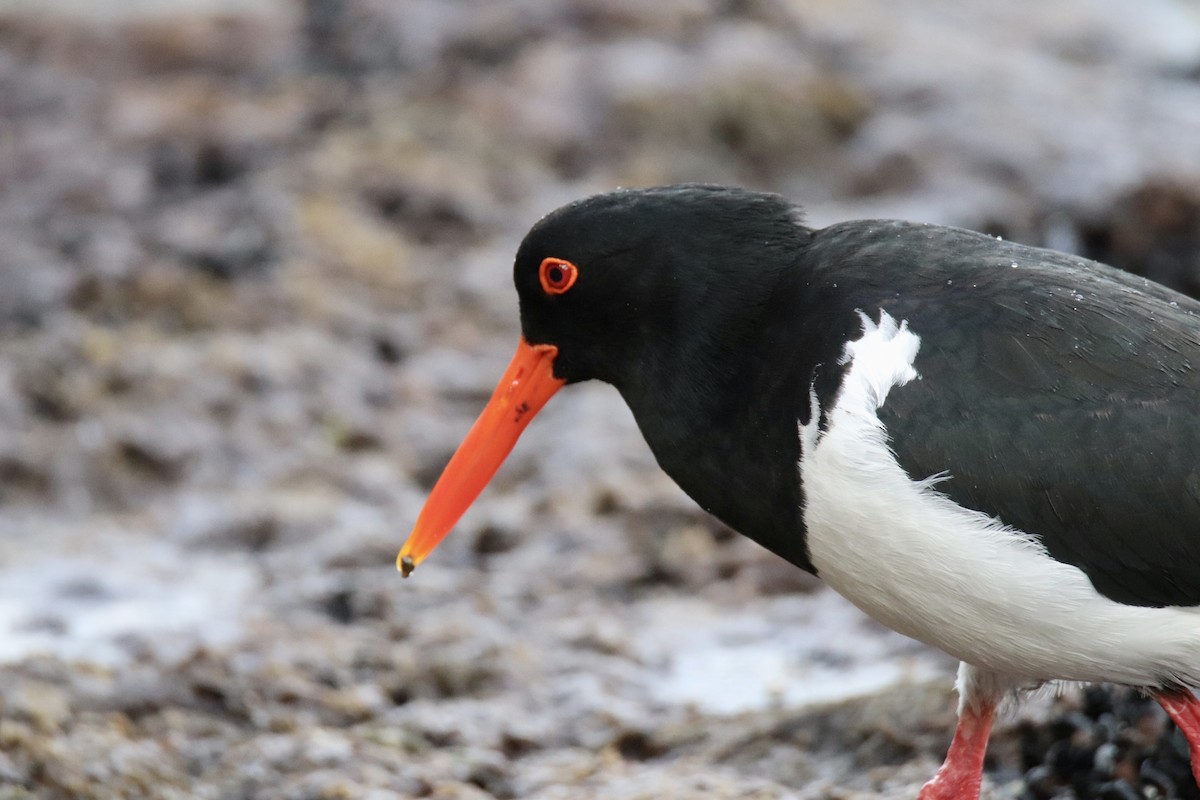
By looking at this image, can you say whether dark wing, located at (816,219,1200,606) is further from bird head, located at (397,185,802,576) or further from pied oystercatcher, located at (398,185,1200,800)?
bird head, located at (397,185,802,576)

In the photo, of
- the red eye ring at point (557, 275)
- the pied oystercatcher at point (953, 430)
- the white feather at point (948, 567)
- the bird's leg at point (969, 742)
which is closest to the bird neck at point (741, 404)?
the pied oystercatcher at point (953, 430)

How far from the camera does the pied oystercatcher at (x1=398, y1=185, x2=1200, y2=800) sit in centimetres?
374

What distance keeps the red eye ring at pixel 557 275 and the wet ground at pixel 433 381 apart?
162 centimetres

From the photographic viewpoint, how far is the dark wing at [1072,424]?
3707mm

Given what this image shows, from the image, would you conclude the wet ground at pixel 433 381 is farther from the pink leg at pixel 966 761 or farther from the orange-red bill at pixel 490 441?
the orange-red bill at pixel 490 441

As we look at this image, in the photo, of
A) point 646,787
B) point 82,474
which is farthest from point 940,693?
point 82,474

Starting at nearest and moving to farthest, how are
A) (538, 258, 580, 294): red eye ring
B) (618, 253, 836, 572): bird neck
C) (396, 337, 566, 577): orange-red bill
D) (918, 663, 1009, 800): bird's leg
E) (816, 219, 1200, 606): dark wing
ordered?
1. (816, 219, 1200, 606): dark wing
2. (618, 253, 836, 572): bird neck
3. (918, 663, 1009, 800): bird's leg
4. (538, 258, 580, 294): red eye ring
5. (396, 337, 566, 577): orange-red bill

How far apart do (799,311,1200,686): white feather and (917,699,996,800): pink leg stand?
0.44m

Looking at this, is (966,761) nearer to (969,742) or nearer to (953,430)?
(969,742)

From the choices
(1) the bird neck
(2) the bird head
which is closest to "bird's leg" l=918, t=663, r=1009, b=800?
(1) the bird neck

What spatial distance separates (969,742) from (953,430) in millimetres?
1100

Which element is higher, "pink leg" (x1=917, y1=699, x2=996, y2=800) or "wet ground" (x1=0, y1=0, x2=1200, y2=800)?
"wet ground" (x1=0, y1=0, x2=1200, y2=800)

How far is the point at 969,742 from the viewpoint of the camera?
14.3ft

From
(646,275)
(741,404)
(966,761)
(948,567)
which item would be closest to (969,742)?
(966,761)
